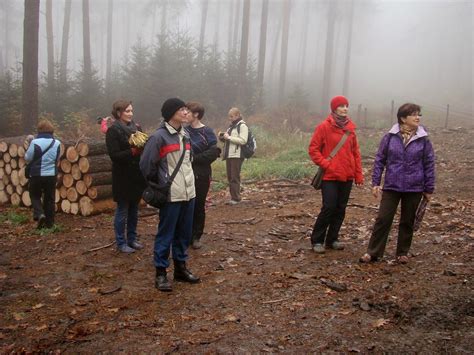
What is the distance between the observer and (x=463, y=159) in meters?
15.0

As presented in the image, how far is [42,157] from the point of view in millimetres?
7977

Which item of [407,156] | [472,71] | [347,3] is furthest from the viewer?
[472,71]

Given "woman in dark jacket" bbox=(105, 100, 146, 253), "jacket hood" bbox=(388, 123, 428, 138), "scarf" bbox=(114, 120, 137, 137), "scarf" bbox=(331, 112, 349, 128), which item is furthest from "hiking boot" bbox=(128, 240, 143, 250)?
"jacket hood" bbox=(388, 123, 428, 138)

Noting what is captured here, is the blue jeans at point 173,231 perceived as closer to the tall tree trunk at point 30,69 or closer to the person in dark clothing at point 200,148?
the person in dark clothing at point 200,148

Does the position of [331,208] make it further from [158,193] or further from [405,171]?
[158,193]

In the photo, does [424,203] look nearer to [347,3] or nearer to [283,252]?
[283,252]

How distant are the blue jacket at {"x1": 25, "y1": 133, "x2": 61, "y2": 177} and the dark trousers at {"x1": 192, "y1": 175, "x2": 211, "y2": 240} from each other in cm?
291

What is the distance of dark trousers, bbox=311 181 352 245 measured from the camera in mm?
6488

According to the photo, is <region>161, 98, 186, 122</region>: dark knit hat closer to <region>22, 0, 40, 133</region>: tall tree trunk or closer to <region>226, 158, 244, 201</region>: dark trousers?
<region>226, 158, 244, 201</region>: dark trousers

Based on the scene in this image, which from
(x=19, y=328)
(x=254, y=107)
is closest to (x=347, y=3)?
(x=254, y=107)

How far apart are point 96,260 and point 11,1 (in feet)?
173

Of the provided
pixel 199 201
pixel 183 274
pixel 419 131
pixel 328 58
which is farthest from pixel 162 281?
pixel 328 58

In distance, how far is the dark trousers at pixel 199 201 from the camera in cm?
683

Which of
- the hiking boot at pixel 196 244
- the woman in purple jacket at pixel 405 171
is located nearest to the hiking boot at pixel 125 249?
the hiking boot at pixel 196 244
